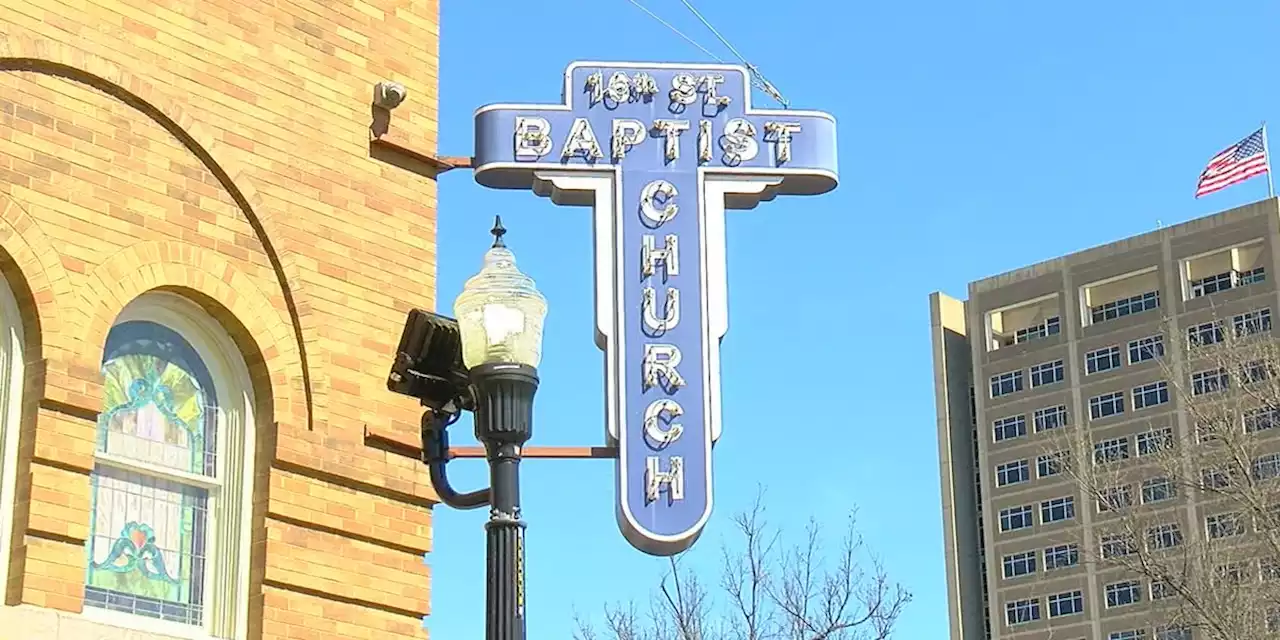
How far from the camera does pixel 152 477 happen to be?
11.8 m

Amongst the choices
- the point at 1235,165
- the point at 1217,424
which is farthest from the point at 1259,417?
the point at 1235,165

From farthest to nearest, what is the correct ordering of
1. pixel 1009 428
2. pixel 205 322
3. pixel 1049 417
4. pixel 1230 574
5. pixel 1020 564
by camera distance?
pixel 1009 428, pixel 1049 417, pixel 1020 564, pixel 1230 574, pixel 205 322

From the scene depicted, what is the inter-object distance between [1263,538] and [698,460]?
16.0 m

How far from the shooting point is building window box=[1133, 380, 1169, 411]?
11312 cm

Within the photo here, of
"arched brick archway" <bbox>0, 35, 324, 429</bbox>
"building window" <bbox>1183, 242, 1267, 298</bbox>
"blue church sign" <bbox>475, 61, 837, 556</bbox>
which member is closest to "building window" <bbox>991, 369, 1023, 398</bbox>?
"building window" <bbox>1183, 242, 1267, 298</bbox>

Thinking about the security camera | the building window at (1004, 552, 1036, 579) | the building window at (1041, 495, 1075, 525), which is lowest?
the security camera

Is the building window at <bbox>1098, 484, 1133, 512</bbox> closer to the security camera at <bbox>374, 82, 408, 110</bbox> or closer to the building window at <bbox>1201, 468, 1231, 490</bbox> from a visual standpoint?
the building window at <bbox>1201, 468, 1231, 490</bbox>

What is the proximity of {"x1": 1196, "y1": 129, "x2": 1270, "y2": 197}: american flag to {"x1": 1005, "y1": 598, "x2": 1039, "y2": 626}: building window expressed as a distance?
4163 cm

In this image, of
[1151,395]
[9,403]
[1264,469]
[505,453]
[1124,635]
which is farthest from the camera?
[1151,395]

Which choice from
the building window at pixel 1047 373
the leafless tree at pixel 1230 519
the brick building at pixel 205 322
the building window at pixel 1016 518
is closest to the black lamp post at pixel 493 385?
the brick building at pixel 205 322

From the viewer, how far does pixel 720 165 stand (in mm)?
13406

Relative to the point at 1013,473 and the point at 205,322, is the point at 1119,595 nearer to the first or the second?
the point at 1013,473

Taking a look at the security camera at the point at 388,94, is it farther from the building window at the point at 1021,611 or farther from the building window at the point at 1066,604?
the building window at the point at 1021,611

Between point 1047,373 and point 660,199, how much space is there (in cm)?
10954
